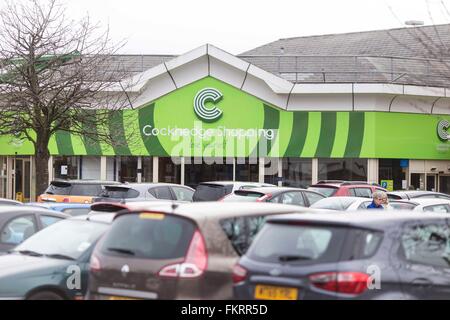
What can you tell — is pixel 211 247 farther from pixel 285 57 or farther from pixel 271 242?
pixel 285 57

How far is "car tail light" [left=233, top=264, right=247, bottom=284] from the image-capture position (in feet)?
23.6

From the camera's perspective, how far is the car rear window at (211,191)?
20.7m

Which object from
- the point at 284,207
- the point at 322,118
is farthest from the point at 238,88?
the point at 284,207

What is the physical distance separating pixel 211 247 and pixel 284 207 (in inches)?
74.3

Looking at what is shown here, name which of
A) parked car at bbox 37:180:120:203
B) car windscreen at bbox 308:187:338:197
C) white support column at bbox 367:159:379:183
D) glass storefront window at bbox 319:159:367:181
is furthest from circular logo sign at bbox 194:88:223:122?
parked car at bbox 37:180:120:203

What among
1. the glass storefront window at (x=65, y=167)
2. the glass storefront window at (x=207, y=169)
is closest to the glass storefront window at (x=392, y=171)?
the glass storefront window at (x=207, y=169)

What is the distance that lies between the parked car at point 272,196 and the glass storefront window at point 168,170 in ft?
48.1

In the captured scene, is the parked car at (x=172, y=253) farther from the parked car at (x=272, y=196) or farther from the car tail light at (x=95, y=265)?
the parked car at (x=272, y=196)

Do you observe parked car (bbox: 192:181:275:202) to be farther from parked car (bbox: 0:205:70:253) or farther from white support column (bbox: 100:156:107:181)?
white support column (bbox: 100:156:107:181)

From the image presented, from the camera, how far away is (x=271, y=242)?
7211 millimetres

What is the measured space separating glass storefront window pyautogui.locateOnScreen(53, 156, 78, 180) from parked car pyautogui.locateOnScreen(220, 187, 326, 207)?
55.2ft

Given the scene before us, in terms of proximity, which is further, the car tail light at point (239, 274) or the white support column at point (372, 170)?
the white support column at point (372, 170)
